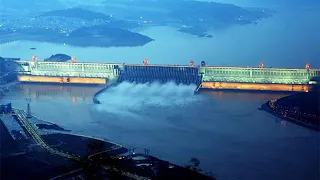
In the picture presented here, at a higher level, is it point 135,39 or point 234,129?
point 135,39

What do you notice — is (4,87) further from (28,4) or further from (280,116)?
(28,4)

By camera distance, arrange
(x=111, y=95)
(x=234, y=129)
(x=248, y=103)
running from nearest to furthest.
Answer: (x=234, y=129)
(x=248, y=103)
(x=111, y=95)

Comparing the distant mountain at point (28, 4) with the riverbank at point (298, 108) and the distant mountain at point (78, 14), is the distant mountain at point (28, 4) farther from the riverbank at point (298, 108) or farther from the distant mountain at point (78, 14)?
the riverbank at point (298, 108)

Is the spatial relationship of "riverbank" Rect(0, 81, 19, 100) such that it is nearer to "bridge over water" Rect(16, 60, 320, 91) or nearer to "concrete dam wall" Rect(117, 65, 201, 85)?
"bridge over water" Rect(16, 60, 320, 91)

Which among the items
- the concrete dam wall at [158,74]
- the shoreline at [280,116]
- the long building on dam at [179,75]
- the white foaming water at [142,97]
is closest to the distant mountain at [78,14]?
the long building on dam at [179,75]

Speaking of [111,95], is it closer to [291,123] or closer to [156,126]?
[156,126]

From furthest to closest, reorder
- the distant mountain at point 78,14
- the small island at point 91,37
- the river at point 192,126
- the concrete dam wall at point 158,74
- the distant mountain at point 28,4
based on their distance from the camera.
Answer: the distant mountain at point 28,4 → the distant mountain at point 78,14 → the small island at point 91,37 → the concrete dam wall at point 158,74 → the river at point 192,126

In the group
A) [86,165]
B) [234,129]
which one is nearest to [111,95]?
[234,129]
